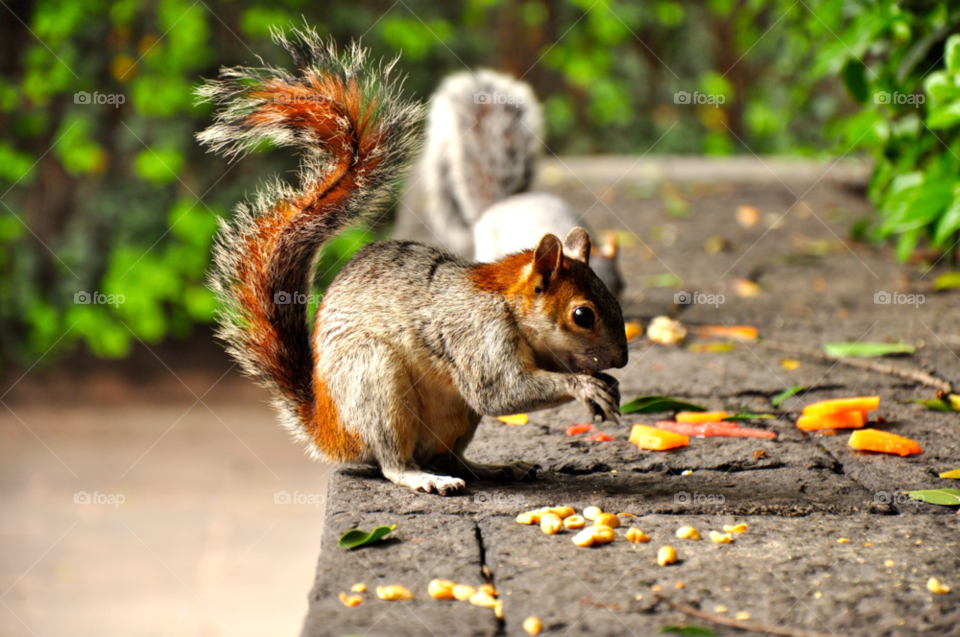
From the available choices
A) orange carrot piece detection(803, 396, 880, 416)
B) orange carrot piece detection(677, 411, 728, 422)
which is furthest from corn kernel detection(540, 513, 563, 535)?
orange carrot piece detection(803, 396, 880, 416)

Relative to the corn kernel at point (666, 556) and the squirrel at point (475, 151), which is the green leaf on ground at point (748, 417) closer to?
the corn kernel at point (666, 556)

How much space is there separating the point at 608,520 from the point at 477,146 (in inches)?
123

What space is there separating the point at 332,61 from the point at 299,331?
2.48 feet

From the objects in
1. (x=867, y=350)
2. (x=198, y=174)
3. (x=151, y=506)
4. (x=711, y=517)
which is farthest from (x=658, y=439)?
(x=198, y=174)

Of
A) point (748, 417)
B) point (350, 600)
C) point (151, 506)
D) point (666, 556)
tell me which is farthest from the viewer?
point (151, 506)

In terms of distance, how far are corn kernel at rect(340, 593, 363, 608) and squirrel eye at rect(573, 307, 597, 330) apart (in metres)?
0.91

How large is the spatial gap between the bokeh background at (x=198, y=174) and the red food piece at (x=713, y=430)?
4.44 ft

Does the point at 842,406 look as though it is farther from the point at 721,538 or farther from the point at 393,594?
the point at 393,594

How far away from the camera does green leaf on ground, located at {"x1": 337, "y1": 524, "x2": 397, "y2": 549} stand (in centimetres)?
200

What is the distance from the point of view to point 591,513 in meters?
2.19

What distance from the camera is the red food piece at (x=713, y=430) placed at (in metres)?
2.78

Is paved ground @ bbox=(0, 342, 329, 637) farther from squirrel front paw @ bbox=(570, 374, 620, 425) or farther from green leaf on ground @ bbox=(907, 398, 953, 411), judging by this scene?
green leaf on ground @ bbox=(907, 398, 953, 411)

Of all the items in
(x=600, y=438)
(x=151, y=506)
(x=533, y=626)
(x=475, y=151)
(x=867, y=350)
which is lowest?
(x=151, y=506)

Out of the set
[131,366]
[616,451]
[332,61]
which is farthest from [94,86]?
[616,451]
